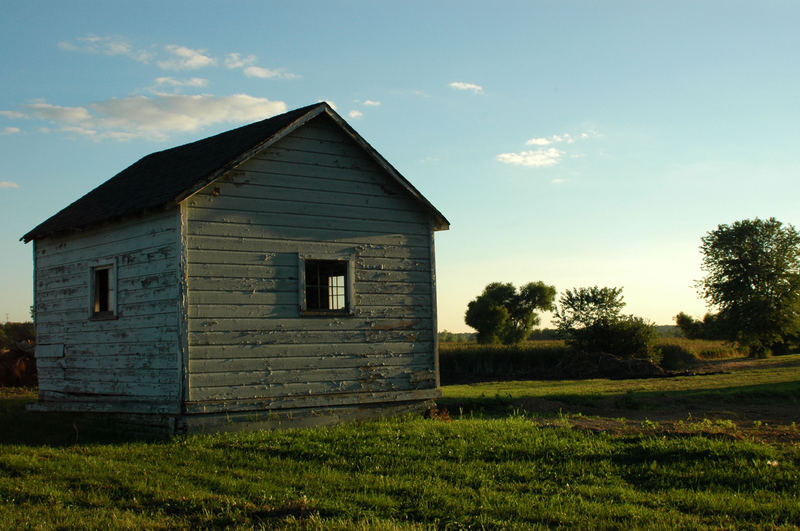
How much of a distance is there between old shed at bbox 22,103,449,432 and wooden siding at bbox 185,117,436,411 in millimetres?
28

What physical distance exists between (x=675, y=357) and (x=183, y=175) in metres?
38.1

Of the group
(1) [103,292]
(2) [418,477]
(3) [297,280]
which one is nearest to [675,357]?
(3) [297,280]

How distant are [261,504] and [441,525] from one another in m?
2.13

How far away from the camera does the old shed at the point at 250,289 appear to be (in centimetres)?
1394

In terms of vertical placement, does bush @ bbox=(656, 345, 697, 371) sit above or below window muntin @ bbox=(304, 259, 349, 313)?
below

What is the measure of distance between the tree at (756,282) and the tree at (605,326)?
18.1 m

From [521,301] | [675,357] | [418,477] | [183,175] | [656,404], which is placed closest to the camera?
[418,477]

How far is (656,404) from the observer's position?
2038 cm

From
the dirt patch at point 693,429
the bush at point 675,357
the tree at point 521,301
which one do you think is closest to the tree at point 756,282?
the bush at point 675,357

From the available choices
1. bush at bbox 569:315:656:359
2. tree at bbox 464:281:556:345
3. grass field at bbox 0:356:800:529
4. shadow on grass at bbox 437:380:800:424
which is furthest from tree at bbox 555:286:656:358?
tree at bbox 464:281:556:345

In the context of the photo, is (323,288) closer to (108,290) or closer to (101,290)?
(108,290)

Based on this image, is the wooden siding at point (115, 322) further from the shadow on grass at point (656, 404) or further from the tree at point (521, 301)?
the tree at point (521, 301)

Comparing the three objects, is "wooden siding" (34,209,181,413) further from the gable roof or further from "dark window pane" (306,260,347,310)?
"dark window pane" (306,260,347,310)

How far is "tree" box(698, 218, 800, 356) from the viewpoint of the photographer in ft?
182
